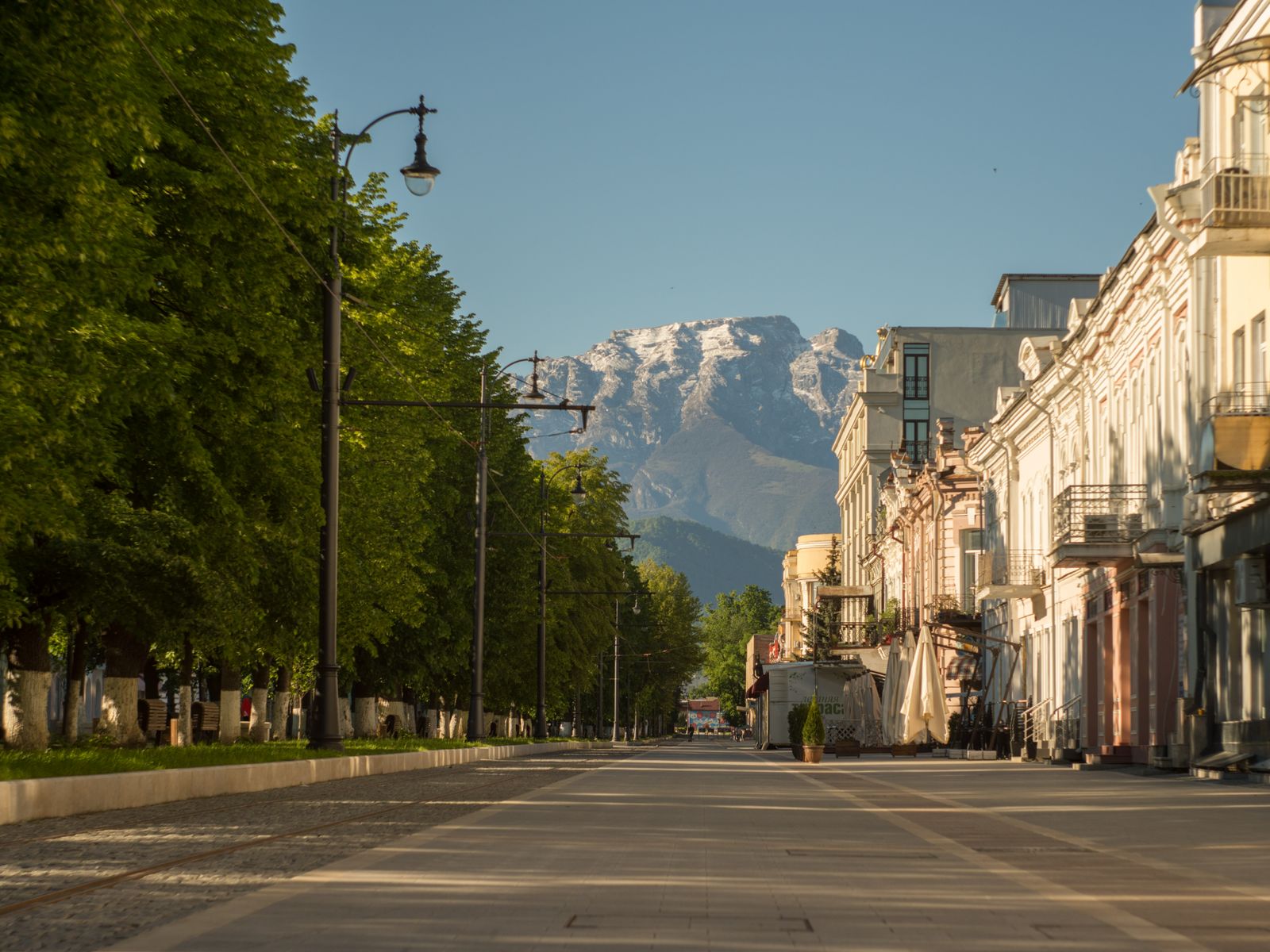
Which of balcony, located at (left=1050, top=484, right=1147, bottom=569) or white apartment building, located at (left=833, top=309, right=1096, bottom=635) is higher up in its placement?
white apartment building, located at (left=833, top=309, right=1096, bottom=635)

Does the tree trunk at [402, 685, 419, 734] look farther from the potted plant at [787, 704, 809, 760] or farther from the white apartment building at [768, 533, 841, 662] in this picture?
the white apartment building at [768, 533, 841, 662]

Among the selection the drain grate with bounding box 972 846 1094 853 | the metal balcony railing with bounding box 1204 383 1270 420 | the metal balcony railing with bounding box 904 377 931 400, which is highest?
the metal balcony railing with bounding box 904 377 931 400

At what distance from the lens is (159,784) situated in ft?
63.7

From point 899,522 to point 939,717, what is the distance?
121ft

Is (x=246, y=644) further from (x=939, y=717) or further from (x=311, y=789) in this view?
(x=939, y=717)

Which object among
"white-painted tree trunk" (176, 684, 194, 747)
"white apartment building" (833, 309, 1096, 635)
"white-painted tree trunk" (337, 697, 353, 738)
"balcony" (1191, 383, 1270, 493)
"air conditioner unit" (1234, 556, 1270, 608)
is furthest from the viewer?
"white apartment building" (833, 309, 1096, 635)

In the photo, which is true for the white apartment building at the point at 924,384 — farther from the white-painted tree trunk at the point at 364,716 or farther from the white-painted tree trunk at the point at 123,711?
the white-painted tree trunk at the point at 123,711

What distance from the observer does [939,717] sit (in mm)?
44312

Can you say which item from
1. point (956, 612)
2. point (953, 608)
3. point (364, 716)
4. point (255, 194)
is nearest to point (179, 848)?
point (255, 194)

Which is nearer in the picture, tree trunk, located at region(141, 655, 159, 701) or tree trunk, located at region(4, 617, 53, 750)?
tree trunk, located at region(4, 617, 53, 750)

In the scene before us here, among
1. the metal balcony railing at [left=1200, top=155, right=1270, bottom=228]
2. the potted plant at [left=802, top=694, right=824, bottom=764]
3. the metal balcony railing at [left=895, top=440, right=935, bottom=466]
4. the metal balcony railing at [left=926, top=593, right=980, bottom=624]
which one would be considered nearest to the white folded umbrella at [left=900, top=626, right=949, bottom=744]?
the potted plant at [left=802, top=694, right=824, bottom=764]

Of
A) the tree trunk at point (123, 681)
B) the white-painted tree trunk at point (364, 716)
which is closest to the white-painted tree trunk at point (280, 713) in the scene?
the white-painted tree trunk at point (364, 716)

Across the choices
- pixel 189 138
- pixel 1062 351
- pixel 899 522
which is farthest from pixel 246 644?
pixel 899 522

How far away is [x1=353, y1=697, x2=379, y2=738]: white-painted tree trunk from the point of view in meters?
51.8
